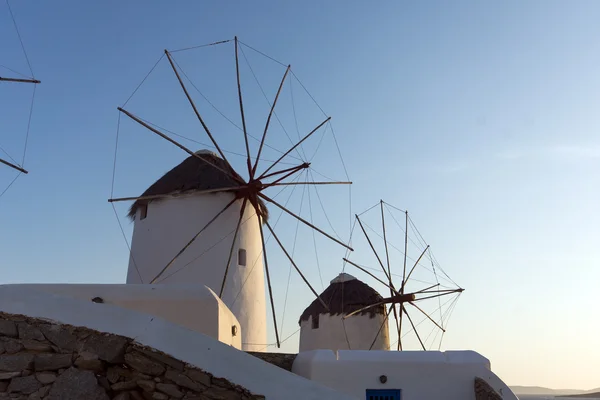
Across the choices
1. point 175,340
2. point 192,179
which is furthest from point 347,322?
point 175,340

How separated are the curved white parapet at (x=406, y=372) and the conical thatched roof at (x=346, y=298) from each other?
10.5 m

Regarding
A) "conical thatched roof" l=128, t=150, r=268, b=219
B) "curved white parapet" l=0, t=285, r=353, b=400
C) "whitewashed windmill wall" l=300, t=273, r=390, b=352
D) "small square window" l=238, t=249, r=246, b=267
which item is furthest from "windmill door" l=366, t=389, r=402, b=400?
"whitewashed windmill wall" l=300, t=273, r=390, b=352

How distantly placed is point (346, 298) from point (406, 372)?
434 inches

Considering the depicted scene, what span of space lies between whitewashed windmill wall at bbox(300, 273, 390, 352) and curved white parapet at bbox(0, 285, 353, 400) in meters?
13.6

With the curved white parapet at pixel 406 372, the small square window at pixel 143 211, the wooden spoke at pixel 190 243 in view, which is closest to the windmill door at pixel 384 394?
the curved white parapet at pixel 406 372

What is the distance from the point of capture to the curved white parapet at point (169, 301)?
279 inches

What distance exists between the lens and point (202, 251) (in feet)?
37.1

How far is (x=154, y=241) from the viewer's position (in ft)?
37.7

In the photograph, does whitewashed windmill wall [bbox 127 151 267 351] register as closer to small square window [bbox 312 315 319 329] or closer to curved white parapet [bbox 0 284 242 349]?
curved white parapet [bbox 0 284 242 349]

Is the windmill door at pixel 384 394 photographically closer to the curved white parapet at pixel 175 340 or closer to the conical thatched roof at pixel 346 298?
the curved white parapet at pixel 175 340

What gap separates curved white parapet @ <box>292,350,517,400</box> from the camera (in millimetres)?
7742

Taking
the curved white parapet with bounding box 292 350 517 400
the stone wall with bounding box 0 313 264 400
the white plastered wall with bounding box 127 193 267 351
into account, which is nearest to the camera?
the stone wall with bounding box 0 313 264 400

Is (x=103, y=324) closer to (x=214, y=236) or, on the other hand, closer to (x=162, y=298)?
(x=162, y=298)

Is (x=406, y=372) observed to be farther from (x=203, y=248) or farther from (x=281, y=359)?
(x=203, y=248)
